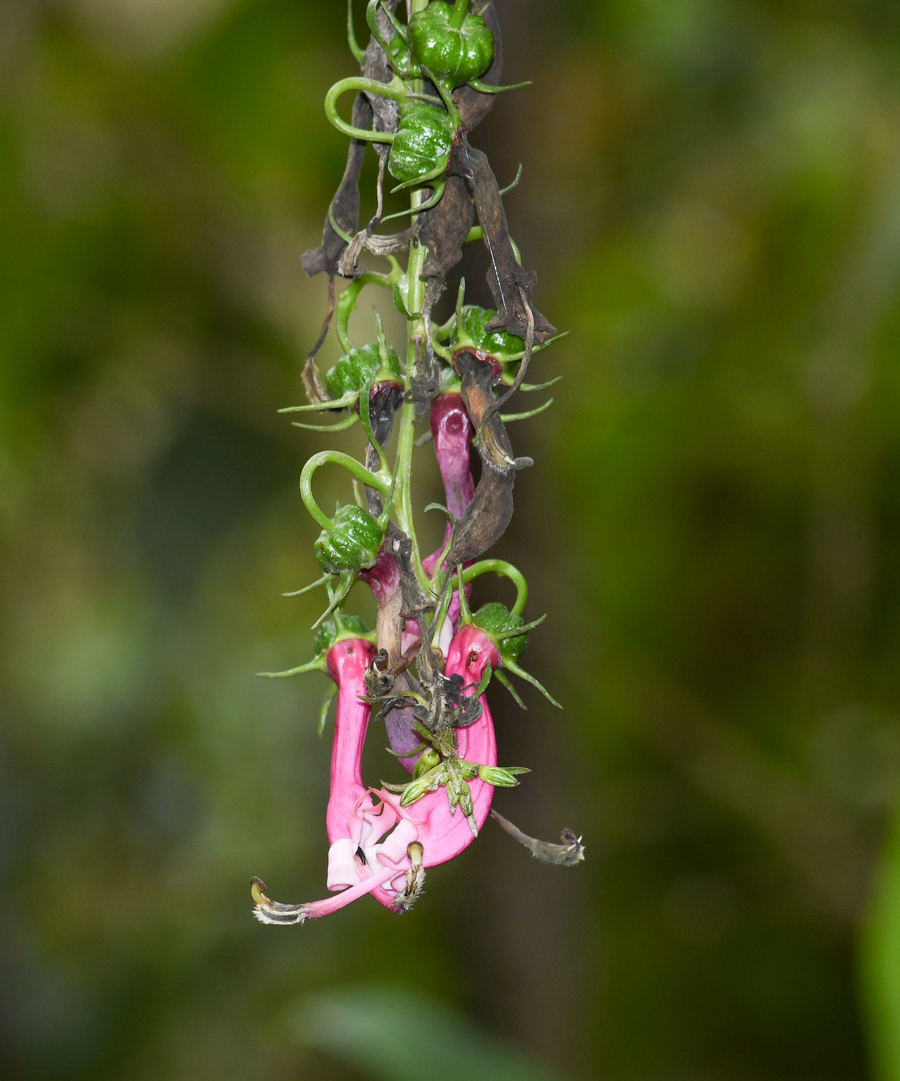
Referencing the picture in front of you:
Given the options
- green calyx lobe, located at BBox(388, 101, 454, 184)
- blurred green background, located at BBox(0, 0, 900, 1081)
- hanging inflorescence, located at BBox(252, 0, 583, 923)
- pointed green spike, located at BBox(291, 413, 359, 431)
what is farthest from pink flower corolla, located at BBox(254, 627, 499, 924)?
blurred green background, located at BBox(0, 0, 900, 1081)

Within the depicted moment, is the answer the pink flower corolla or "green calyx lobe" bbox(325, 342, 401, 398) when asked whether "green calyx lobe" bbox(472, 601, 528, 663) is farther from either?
"green calyx lobe" bbox(325, 342, 401, 398)

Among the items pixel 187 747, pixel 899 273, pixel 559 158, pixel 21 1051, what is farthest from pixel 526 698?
pixel 21 1051

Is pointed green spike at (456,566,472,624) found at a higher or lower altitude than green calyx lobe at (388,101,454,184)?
lower

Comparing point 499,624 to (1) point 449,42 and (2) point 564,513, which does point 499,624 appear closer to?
(1) point 449,42

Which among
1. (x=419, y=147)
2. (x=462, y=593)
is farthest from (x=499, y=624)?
(x=419, y=147)

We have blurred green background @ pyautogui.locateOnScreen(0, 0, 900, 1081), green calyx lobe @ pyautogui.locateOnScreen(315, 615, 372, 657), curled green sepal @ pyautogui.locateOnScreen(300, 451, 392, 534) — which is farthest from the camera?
blurred green background @ pyautogui.locateOnScreen(0, 0, 900, 1081)

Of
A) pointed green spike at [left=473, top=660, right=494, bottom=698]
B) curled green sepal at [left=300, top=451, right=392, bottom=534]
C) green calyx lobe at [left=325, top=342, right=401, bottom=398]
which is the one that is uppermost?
green calyx lobe at [left=325, top=342, right=401, bottom=398]

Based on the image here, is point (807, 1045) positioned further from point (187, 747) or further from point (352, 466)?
point (352, 466)

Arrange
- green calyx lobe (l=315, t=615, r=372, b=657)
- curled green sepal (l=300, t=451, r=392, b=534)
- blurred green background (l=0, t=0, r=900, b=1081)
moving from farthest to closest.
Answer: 1. blurred green background (l=0, t=0, r=900, b=1081)
2. green calyx lobe (l=315, t=615, r=372, b=657)
3. curled green sepal (l=300, t=451, r=392, b=534)
